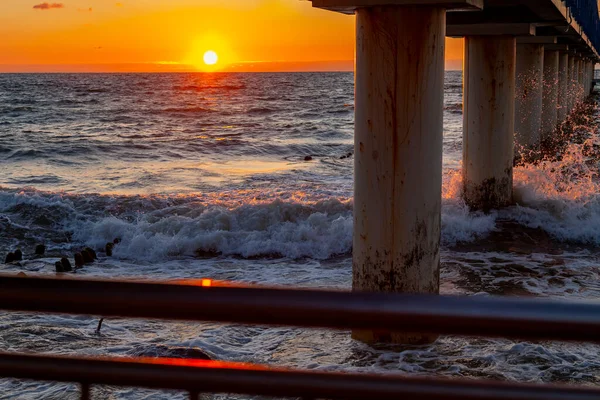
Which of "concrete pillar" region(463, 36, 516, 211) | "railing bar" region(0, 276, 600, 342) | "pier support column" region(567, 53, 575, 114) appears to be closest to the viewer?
"railing bar" region(0, 276, 600, 342)

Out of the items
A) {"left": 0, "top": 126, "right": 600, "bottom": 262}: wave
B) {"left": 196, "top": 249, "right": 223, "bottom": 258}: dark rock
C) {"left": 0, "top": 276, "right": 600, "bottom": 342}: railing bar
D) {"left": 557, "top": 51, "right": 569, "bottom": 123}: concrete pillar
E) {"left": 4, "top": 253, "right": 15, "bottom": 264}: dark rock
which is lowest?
{"left": 196, "top": 249, "right": 223, "bottom": 258}: dark rock

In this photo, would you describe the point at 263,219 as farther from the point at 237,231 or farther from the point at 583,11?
the point at 583,11

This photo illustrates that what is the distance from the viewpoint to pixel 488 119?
1335 centimetres

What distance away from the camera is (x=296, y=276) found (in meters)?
11.1

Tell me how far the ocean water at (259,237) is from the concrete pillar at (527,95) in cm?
112

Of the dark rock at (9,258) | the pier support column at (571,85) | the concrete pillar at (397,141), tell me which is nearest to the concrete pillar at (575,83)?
the pier support column at (571,85)

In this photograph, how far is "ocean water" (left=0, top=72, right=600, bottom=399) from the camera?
7379 mm

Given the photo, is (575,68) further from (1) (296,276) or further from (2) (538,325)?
(2) (538,325)

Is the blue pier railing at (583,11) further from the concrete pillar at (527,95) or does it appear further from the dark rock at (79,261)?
the dark rock at (79,261)

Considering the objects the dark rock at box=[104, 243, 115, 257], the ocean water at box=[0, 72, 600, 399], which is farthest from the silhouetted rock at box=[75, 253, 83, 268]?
the dark rock at box=[104, 243, 115, 257]

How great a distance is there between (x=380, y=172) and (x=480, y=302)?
19.0 feet

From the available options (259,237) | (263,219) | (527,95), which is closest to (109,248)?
(259,237)

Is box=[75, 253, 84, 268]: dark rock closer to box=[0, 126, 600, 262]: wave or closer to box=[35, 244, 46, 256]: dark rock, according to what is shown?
box=[0, 126, 600, 262]: wave

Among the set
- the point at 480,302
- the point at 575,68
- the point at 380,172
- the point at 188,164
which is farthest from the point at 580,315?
the point at 575,68
